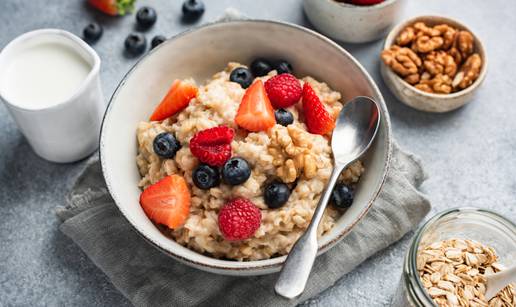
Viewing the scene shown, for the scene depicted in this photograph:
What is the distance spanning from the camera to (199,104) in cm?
219

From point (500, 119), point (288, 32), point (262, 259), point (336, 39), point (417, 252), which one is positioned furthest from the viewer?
point (336, 39)

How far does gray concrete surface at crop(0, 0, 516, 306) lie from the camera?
7.57 ft

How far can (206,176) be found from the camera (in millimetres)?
2004

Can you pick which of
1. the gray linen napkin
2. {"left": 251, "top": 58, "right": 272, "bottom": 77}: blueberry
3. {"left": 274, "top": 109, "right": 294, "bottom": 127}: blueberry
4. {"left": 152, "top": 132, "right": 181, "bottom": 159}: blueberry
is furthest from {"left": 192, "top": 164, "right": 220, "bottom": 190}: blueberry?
{"left": 251, "top": 58, "right": 272, "bottom": 77}: blueberry

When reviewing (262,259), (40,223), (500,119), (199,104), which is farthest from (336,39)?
(40,223)

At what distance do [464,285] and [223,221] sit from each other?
78 cm

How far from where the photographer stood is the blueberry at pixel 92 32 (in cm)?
285

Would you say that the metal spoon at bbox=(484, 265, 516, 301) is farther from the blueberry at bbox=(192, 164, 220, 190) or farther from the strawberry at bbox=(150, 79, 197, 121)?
the strawberry at bbox=(150, 79, 197, 121)

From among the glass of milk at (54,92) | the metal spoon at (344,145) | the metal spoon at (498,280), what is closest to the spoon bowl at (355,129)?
the metal spoon at (344,145)

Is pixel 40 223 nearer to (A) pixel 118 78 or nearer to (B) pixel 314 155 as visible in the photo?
(A) pixel 118 78

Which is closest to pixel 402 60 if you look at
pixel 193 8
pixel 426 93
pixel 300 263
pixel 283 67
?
pixel 426 93

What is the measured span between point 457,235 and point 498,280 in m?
0.21

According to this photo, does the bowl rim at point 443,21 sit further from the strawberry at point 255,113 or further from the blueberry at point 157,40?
the blueberry at point 157,40

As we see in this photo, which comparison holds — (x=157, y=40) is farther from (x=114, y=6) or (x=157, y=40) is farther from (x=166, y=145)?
(x=166, y=145)
